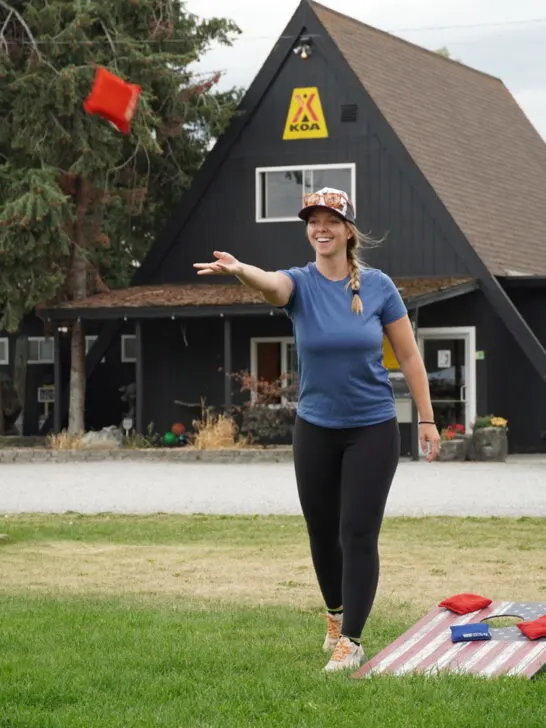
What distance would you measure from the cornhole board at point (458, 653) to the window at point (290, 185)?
21.4 m

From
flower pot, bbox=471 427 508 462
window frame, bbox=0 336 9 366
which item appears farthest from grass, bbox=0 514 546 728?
window frame, bbox=0 336 9 366

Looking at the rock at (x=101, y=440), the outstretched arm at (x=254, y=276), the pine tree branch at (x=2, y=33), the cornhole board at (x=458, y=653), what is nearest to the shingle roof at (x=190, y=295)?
the rock at (x=101, y=440)

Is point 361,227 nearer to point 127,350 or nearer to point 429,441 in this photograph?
point 127,350

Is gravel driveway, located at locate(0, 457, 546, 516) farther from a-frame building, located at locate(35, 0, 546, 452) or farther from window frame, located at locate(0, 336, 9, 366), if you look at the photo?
window frame, located at locate(0, 336, 9, 366)

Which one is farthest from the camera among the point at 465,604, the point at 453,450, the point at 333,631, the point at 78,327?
the point at 78,327

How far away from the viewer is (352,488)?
706 centimetres

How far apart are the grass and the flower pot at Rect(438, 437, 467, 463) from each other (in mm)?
10629

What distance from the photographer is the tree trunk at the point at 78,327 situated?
2923 cm

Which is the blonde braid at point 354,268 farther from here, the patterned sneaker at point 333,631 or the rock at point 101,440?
the rock at point 101,440

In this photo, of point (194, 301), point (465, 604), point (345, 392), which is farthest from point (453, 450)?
point (345, 392)

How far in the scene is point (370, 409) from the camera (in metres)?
7.08

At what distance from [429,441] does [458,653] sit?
3.12 feet

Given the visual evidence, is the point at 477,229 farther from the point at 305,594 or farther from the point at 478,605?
A: the point at 478,605

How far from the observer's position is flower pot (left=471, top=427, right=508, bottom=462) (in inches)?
1016
